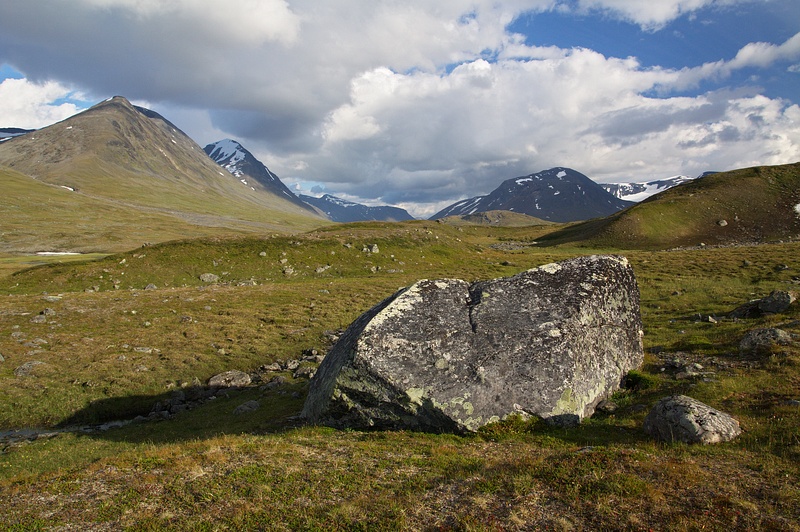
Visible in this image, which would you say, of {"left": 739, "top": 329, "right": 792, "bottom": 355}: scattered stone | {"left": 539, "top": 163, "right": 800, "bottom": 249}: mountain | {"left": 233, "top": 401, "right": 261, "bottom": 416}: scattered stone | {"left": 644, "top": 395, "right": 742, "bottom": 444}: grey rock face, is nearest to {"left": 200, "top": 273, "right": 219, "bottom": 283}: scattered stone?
{"left": 233, "top": 401, "right": 261, "bottom": 416}: scattered stone

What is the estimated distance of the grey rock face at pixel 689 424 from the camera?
11.5 metres

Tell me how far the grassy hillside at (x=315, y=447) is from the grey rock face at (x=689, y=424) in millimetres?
426

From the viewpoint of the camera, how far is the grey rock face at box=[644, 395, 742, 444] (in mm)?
11547

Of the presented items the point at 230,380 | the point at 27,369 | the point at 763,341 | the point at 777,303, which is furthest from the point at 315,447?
the point at 777,303

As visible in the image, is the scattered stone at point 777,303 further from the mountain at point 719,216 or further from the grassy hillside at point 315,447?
the mountain at point 719,216

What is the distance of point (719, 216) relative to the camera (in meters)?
92.3

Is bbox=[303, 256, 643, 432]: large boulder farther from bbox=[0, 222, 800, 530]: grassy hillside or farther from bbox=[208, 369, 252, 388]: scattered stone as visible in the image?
bbox=[208, 369, 252, 388]: scattered stone

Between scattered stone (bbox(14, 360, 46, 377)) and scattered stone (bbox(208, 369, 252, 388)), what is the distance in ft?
33.2

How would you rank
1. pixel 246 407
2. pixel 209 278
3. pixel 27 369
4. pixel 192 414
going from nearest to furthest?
1. pixel 246 407
2. pixel 192 414
3. pixel 27 369
4. pixel 209 278

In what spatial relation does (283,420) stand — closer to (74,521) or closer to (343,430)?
(343,430)

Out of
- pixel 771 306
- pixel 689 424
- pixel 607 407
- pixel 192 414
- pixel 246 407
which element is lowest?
pixel 192 414

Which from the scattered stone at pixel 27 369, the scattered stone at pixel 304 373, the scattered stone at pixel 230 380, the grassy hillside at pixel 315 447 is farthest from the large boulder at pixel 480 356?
the scattered stone at pixel 27 369

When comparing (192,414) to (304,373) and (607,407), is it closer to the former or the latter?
(304,373)

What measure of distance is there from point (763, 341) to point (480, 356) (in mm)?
13831
